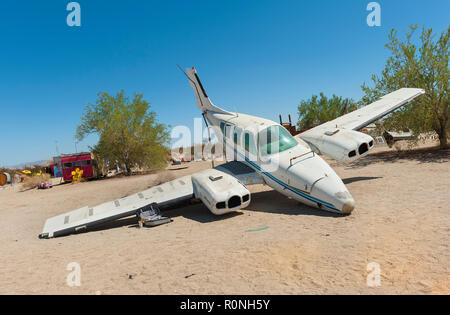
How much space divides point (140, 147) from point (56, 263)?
897 inches

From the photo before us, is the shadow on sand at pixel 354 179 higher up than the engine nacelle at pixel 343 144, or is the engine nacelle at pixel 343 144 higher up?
the engine nacelle at pixel 343 144

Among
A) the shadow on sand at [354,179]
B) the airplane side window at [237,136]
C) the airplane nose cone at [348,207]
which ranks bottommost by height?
the airplane nose cone at [348,207]

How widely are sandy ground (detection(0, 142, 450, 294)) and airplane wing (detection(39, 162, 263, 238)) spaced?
44 cm

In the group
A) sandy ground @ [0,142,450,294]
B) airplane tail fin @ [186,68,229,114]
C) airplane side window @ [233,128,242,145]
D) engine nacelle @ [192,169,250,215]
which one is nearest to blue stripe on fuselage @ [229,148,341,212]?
sandy ground @ [0,142,450,294]

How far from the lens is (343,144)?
8688 mm

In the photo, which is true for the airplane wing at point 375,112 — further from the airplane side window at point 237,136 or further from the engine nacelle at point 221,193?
the engine nacelle at point 221,193

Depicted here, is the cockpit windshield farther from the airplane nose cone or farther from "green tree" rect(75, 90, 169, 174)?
"green tree" rect(75, 90, 169, 174)

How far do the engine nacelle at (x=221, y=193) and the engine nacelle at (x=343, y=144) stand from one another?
12.5 feet

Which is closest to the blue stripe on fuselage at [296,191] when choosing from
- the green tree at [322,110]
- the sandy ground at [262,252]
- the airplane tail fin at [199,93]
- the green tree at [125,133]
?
the sandy ground at [262,252]

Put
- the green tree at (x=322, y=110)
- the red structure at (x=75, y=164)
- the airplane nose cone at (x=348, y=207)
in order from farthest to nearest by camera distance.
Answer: the green tree at (x=322, y=110) < the red structure at (x=75, y=164) < the airplane nose cone at (x=348, y=207)

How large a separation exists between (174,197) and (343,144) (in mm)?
6282

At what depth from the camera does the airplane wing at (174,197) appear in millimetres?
7395
